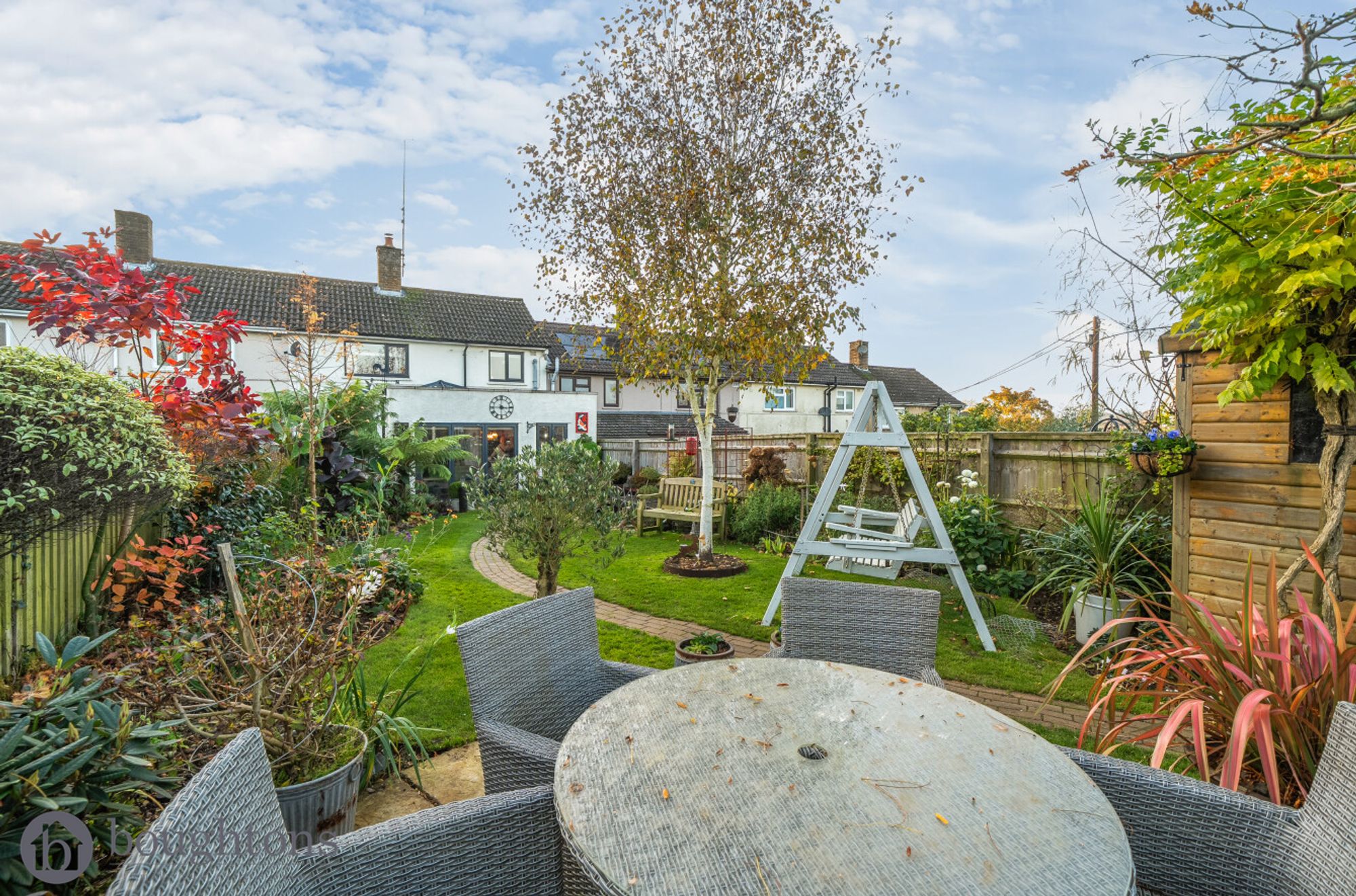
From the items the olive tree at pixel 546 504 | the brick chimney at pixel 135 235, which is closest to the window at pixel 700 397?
the olive tree at pixel 546 504

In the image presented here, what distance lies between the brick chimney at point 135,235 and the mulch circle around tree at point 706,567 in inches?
695

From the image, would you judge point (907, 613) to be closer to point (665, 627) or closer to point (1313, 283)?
point (1313, 283)

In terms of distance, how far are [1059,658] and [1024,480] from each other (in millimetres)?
3168

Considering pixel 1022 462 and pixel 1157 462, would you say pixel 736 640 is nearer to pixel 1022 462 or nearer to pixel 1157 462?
pixel 1157 462

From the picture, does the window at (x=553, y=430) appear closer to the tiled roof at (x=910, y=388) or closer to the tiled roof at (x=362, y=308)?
the tiled roof at (x=362, y=308)

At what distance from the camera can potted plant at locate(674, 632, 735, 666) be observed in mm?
3932

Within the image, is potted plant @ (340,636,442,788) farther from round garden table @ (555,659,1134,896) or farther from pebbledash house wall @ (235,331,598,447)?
pebbledash house wall @ (235,331,598,447)

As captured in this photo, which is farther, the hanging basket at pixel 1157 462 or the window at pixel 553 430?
the window at pixel 553 430

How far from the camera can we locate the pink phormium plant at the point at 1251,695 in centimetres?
196

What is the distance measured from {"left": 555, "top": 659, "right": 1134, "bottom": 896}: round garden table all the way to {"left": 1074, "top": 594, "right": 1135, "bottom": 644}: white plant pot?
4002mm

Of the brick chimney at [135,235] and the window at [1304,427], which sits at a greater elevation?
the brick chimney at [135,235]

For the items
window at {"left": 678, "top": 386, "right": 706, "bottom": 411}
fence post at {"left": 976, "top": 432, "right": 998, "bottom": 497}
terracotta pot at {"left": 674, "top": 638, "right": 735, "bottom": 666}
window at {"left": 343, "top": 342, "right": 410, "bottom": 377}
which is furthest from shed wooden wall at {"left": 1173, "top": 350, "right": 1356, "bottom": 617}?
window at {"left": 343, "top": 342, "right": 410, "bottom": 377}

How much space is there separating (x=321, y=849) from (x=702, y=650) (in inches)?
113

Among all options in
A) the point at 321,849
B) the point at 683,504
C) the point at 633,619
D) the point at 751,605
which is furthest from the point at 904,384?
the point at 321,849
